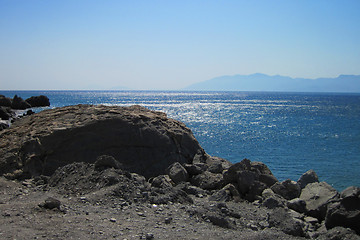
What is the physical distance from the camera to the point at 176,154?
44.1 ft

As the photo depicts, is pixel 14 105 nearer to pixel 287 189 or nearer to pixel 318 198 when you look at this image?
pixel 287 189

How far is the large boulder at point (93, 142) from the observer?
11.5 m

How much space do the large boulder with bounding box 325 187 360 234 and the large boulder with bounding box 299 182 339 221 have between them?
4.63 ft

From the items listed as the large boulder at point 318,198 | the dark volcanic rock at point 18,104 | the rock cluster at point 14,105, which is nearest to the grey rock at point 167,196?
the large boulder at point 318,198

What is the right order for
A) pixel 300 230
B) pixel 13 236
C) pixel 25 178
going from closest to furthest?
pixel 13 236 → pixel 300 230 → pixel 25 178

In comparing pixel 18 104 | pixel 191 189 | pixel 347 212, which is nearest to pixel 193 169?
pixel 191 189

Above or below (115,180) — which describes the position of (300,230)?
below

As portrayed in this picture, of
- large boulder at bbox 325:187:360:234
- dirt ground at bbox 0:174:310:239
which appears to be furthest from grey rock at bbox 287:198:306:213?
dirt ground at bbox 0:174:310:239

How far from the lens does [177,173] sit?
11.6 meters

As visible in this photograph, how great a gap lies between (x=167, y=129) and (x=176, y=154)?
1.19m

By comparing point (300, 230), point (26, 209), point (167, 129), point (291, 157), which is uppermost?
point (167, 129)

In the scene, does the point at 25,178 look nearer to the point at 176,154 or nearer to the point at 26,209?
the point at 26,209

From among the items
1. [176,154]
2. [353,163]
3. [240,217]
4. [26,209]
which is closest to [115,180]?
[26,209]

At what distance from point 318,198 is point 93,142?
8.00m
